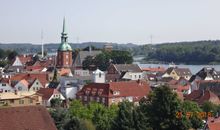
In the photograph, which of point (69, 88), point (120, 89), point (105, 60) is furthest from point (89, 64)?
point (120, 89)

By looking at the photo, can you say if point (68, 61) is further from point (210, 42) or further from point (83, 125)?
point (210, 42)

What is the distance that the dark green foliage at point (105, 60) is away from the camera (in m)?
77.2

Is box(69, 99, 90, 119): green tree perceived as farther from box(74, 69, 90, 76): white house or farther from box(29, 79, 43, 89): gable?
box(74, 69, 90, 76): white house

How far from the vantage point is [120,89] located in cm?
4325

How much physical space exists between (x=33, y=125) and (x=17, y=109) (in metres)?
0.83

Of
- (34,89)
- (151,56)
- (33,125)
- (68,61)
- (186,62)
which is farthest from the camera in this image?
(151,56)

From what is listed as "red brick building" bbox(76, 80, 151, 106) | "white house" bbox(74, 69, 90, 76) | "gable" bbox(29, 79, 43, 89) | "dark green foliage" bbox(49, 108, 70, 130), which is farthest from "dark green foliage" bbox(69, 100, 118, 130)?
"white house" bbox(74, 69, 90, 76)

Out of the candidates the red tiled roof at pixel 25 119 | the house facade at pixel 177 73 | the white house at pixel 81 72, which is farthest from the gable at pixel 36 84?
the red tiled roof at pixel 25 119

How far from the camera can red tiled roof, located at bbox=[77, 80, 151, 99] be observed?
4250 cm

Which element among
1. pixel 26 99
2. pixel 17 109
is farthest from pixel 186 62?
pixel 17 109

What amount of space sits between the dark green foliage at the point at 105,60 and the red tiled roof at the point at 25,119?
192 ft

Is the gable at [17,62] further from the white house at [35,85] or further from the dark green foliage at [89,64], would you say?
the white house at [35,85]

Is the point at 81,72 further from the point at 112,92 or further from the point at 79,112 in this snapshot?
the point at 79,112

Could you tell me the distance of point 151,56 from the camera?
164125mm
